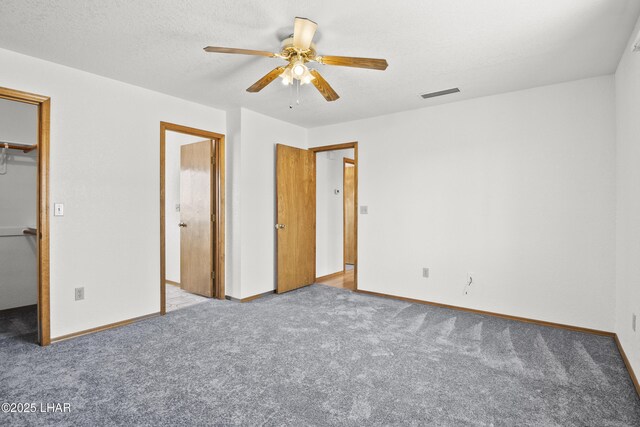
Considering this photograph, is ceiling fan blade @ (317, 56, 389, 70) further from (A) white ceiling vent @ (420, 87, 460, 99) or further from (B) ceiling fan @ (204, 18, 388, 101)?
(A) white ceiling vent @ (420, 87, 460, 99)

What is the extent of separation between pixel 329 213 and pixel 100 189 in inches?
133

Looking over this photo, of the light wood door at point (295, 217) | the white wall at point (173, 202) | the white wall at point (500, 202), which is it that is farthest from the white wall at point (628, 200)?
the white wall at point (173, 202)

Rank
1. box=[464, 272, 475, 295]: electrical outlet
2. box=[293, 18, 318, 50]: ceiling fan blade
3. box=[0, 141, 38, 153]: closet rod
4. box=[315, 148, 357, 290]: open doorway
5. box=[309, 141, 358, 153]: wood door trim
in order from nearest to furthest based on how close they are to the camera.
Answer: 1. box=[293, 18, 318, 50]: ceiling fan blade
2. box=[0, 141, 38, 153]: closet rod
3. box=[464, 272, 475, 295]: electrical outlet
4. box=[309, 141, 358, 153]: wood door trim
5. box=[315, 148, 357, 290]: open doorway

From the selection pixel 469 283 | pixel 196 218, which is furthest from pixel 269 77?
pixel 469 283

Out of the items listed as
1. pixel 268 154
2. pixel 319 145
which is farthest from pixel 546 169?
pixel 268 154

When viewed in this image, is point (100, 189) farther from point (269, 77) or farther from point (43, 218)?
point (269, 77)

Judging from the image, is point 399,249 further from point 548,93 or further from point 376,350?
point 548,93

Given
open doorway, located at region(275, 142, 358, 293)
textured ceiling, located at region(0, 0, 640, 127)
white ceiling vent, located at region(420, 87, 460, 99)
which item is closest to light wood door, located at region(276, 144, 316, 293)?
open doorway, located at region(275, 142, 358, 293)

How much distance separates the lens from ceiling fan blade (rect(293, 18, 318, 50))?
6.64 ft

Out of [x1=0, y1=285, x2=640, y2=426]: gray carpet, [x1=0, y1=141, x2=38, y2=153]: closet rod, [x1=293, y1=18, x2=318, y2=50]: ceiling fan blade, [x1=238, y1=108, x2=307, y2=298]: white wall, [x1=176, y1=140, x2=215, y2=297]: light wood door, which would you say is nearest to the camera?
[x1=0, y1=285, x2=640, y2=426]: gray carpet

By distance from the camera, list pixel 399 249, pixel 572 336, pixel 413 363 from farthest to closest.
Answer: pixel 399 249, pixel 572 336, pixel 413 363

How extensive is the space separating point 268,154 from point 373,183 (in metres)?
1.51

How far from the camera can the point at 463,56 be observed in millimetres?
2701

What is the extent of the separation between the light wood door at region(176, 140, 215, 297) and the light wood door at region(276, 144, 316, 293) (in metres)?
0.91
